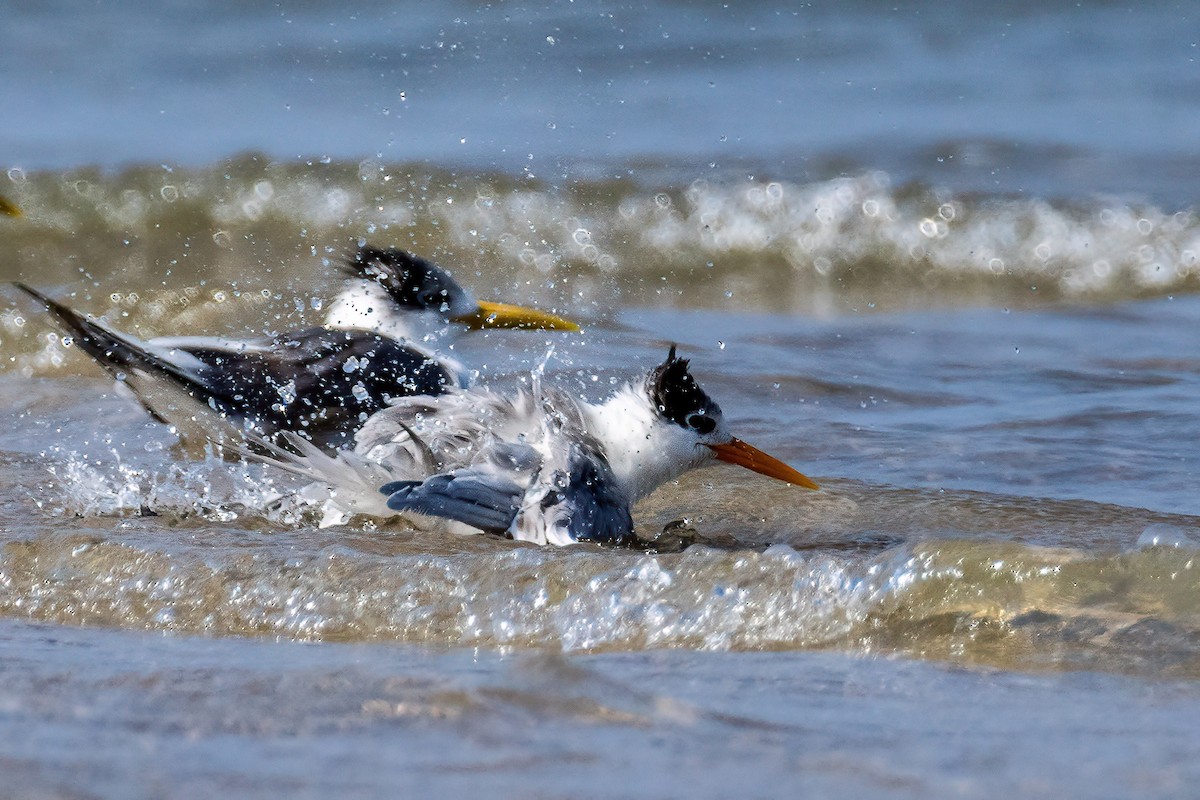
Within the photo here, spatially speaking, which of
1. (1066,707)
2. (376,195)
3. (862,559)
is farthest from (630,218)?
(1066,707)

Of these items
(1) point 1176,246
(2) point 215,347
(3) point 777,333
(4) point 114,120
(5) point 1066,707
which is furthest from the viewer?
(4) point 114,120

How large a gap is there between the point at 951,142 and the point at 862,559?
8.11m

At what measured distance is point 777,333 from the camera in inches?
285

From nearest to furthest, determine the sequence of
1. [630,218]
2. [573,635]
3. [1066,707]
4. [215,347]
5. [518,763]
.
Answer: [518,763]
[1066,707]
[573,635]
[215,347]
[630,218]

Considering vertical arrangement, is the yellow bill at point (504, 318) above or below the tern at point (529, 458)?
above

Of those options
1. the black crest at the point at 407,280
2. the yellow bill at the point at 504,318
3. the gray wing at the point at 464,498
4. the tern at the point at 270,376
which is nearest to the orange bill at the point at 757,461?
the gray wing at the point at 464,498

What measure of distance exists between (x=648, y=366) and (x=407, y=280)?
109 centimetres

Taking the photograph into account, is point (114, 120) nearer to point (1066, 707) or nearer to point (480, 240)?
point (480, 240)

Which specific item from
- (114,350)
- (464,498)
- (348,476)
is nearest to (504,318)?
(114,350)

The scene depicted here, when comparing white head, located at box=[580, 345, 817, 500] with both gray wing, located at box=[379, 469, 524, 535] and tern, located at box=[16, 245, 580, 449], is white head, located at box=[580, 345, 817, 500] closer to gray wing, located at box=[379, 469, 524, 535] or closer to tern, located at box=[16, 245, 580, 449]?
gray wing, located at box=[379, 469, 524, 535]

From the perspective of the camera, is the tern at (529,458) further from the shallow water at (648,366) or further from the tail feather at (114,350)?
the tail feather at (114,350)

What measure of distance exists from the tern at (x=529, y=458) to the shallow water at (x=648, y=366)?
0.37ft

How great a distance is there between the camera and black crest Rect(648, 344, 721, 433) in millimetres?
4605

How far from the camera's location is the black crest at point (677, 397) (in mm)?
4605
